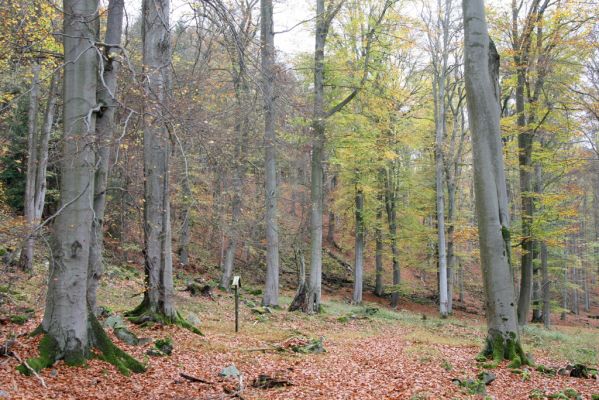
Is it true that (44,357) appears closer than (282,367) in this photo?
Yes

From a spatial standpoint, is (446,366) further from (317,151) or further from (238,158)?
(317,151)

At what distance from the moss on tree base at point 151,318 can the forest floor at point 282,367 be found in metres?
0.20

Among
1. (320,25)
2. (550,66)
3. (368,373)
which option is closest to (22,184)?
(320,25)

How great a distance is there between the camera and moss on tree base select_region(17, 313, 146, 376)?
5.11 metres

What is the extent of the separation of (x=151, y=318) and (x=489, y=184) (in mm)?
6588

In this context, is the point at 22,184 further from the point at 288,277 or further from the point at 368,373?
the point at 368,373

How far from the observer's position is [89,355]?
220 inches

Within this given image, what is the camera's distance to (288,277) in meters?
26.5

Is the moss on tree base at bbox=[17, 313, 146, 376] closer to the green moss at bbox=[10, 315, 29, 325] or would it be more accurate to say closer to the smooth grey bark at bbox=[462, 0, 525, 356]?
the green moss at bbox=[10, 315, 29, 325]

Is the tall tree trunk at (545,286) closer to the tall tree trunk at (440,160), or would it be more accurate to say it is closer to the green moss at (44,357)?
the tall tree trunk at (440,160)

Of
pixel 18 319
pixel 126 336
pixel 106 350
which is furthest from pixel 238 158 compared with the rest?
pixel 106 350

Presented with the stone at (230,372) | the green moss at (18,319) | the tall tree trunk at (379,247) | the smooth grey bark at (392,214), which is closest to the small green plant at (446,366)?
the stone at (230,372)

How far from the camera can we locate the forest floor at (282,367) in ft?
17.3

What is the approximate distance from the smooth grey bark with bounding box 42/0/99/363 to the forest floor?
29 centimetres
